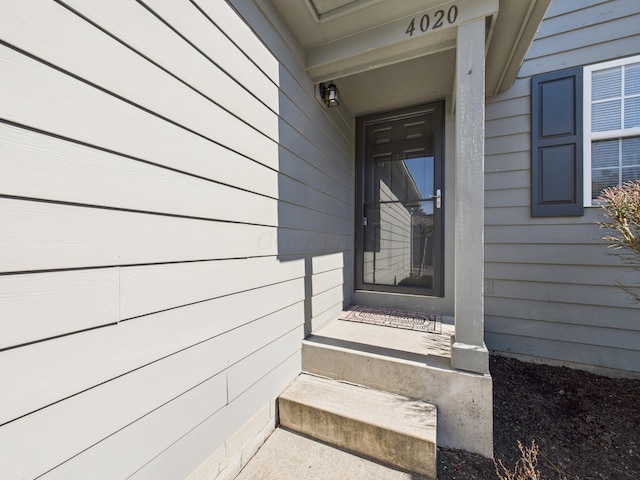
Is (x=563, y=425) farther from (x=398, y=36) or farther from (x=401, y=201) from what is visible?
(x=398, y=36)

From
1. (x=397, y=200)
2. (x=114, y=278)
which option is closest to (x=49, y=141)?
(x=114, y=278)

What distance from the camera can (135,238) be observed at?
3.09 feet

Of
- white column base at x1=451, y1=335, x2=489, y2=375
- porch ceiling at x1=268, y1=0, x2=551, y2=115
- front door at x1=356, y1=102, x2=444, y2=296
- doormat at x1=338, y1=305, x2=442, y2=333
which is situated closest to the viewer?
white column base at x1=451, y1=335, x2=489, y2=375

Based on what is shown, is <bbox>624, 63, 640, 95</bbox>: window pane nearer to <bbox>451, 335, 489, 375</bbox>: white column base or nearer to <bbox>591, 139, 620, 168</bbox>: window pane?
<bbox>591, 139, 620, 168</bbox>: window pane

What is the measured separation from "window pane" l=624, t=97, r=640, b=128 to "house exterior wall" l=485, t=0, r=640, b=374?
15.9 inches

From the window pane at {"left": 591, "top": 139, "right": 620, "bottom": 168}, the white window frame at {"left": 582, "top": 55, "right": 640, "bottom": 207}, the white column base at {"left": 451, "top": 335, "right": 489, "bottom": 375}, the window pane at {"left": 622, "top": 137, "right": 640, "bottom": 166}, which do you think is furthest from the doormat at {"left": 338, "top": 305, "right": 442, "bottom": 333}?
the window pane at {"left": 622, "top": 137, "right": 640, "bottom": 166}

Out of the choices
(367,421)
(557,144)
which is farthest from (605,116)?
(367,421)

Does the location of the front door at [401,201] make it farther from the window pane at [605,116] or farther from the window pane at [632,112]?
the window pane at [632,112]

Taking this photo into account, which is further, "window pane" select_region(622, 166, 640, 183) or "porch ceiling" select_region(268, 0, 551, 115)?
"window pane" select_region(622, 166, 640, 183)

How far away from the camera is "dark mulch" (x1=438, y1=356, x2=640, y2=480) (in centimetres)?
147

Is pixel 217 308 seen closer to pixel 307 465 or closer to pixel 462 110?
pixel 307 465

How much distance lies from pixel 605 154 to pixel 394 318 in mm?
2328

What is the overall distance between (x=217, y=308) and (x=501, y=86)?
308cm

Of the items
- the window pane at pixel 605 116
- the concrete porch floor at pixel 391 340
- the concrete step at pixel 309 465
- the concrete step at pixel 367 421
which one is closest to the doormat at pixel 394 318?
the concrete porch floor at pixel 391 340
